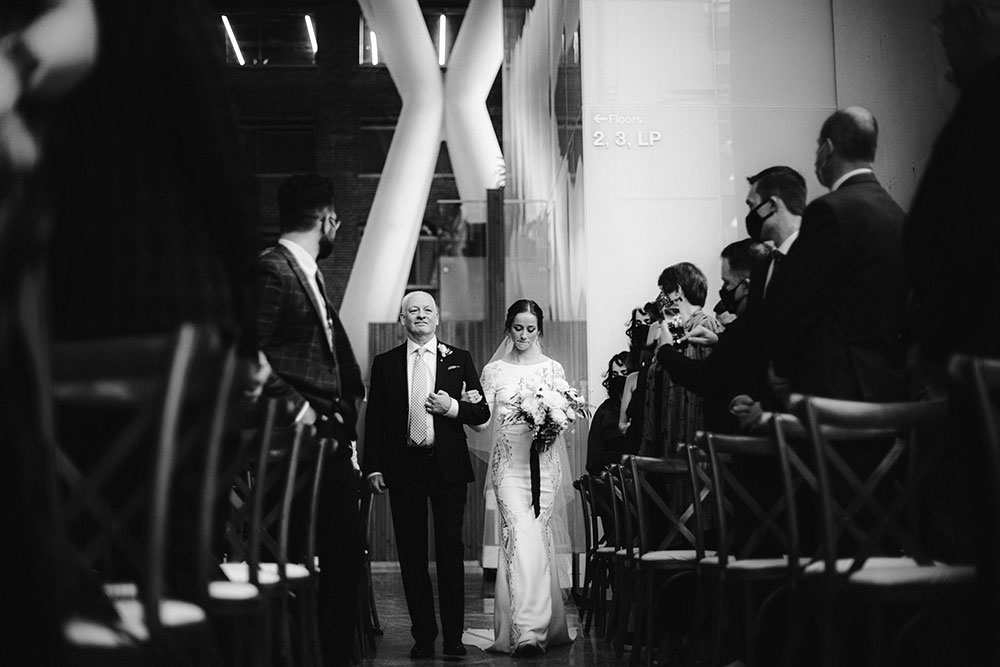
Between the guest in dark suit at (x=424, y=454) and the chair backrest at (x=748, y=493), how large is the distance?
64.7 inches

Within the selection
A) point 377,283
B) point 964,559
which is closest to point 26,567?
point 964,559

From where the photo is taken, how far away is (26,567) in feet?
3.69

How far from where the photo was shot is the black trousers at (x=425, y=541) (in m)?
6.03

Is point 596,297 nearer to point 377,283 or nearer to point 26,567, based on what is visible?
point 377,283

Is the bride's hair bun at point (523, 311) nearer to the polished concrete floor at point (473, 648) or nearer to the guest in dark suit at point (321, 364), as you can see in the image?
the polished concrete floor at point (473, 648)

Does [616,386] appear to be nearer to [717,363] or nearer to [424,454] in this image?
[424,454]

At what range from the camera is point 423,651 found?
235 inches

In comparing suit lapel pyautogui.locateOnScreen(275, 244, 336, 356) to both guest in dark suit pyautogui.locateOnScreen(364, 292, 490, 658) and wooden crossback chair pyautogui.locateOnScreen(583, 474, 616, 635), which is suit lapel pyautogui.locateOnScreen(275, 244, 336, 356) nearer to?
guest in dark suit pyautogui.locateOnScreen(364, 292, 490, 658)

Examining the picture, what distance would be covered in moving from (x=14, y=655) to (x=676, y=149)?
8.04 m

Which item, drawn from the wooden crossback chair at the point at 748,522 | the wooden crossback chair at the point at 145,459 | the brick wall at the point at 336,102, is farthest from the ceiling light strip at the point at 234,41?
the wooden crossback chair at the point at 145,459

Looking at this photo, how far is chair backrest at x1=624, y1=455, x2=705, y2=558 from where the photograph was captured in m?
4.84

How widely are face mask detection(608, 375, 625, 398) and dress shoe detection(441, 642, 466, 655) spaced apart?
8.96 ft

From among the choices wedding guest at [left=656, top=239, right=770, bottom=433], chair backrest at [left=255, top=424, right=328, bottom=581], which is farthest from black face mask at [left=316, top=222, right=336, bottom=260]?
wedding guest at [left=656, top=239, right=770, bottom=433]

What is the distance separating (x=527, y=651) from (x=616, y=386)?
259 cm
